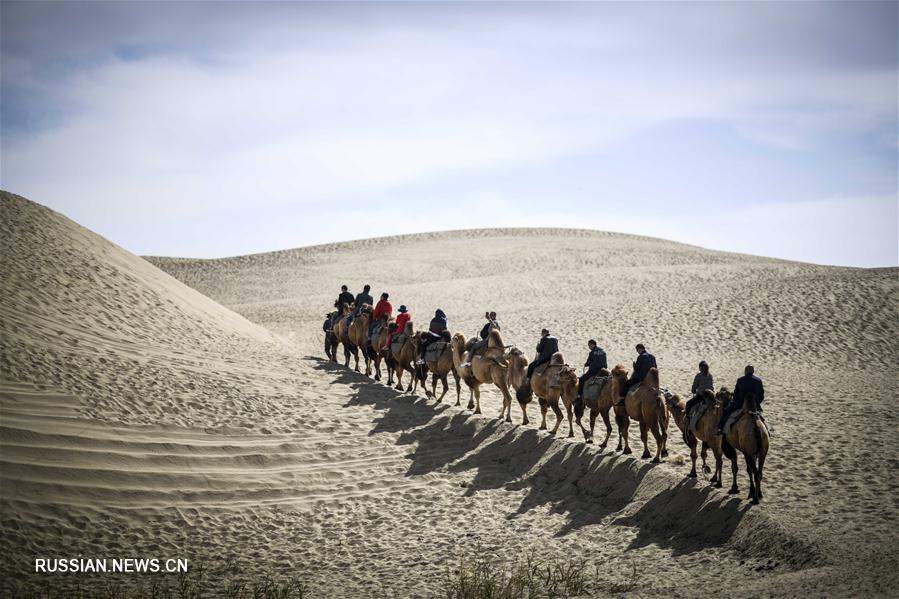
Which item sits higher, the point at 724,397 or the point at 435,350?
the point at 435,350

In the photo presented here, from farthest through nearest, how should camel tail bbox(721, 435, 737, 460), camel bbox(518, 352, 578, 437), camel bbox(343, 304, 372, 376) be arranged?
camel bbox(343, 304, 372, 376), camel bbox(518, 352, 578, 437), camel tail bbox(721, 435, 737, 460)

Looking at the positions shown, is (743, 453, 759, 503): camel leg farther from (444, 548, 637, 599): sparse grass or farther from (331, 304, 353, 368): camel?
(331, 304, 353, 368): camel

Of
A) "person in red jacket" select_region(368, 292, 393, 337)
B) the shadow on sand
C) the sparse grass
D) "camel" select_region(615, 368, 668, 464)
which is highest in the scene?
"person in red jacket" select_region(368, 292, 393, 337)

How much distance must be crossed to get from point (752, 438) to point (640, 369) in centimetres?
297

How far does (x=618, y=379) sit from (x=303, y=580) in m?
6.81

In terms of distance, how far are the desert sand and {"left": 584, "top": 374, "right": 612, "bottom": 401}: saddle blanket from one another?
3.32 ft

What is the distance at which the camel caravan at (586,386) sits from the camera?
1165 centimetres

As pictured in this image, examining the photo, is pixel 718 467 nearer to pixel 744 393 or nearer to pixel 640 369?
Answer: pixel 744 393

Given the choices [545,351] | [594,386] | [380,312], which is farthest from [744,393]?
[380,312]

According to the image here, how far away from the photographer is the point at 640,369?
13.9 meters

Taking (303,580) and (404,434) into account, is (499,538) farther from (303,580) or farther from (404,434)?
(404,434)

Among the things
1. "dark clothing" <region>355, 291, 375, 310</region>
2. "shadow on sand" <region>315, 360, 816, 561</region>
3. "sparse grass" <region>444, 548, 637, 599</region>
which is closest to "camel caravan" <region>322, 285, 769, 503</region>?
"dark clothing" <region>355, 291, 375, 310</region>

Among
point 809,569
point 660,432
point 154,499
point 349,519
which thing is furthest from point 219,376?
point 809,569

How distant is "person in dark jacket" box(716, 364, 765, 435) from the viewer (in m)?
11.5
